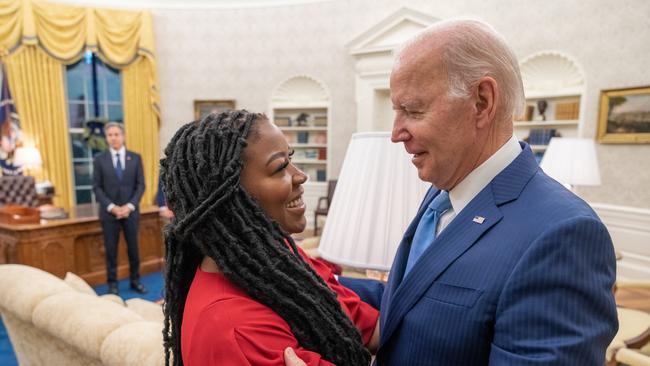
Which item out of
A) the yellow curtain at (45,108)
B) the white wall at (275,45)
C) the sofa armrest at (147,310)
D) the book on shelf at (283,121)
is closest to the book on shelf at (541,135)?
the white wall at (275,45)

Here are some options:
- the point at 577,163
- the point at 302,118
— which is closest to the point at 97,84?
the point at 302,118

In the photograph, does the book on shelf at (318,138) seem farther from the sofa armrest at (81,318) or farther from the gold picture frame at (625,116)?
the sofa armrest at (81,318)

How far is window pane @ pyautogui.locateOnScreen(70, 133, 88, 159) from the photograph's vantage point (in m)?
6.99

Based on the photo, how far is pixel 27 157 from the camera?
6070mm

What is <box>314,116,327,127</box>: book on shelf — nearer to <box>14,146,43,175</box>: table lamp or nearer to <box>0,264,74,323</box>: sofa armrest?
<box>14,146,43,175</box>: table lamp

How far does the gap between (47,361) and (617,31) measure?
581cm

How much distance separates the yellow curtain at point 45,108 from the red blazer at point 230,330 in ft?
21.7

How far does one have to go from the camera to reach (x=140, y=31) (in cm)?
698

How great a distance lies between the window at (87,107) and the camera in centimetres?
691

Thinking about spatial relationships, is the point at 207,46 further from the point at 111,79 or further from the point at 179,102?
the point at 111,79

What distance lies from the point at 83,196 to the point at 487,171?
7.72m

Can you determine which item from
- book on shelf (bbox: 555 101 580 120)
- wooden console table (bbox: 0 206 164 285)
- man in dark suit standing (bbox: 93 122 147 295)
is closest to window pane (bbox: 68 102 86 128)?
wooden console table (bbox: 0 206 164 285)

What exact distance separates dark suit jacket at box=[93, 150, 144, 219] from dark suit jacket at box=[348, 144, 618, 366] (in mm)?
3689

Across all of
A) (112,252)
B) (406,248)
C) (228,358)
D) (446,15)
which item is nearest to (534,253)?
(406,248)
